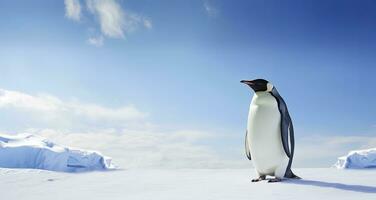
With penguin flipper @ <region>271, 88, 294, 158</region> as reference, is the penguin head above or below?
above

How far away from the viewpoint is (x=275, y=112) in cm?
562

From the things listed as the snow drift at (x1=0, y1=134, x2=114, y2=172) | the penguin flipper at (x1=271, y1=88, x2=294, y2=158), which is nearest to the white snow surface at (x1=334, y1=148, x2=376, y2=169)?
the penguin flipper at (x1=271, y1=88, x2=294, y2=158)

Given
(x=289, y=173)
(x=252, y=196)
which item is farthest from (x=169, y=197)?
(x=289, y=173)

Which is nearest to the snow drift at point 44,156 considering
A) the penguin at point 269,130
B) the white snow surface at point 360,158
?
the white snow surface at point 360,158

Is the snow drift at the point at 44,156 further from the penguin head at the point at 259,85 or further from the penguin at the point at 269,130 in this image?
the penguin head at the point at 259,85

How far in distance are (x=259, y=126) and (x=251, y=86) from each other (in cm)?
55

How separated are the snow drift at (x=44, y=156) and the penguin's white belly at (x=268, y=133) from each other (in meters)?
9.24

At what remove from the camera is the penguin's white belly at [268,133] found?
5.62 meters

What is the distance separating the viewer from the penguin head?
18.6ft

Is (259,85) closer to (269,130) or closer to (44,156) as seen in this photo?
(269,130)

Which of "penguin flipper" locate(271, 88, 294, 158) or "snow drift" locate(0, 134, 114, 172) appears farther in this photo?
"snow drift" locate(0, 134, 114, 172)

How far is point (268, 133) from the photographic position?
18.5 ft

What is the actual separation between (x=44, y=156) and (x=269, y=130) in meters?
10.4

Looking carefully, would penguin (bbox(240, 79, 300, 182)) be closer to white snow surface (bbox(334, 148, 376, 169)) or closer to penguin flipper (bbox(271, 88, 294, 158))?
penguin flipper (bbox(271, 88, 294, 158))
